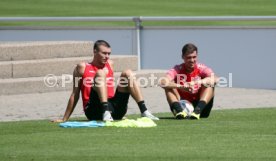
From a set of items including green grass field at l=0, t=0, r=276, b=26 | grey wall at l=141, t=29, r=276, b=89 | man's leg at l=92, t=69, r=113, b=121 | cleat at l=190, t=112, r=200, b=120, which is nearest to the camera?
man's leg at l=92, t=69, r=113, b=121

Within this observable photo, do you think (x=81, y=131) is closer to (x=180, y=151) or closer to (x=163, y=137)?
(x=163, y=137)

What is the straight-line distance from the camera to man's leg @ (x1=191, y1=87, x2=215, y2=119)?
14656 mm

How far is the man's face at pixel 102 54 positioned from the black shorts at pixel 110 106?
46cm

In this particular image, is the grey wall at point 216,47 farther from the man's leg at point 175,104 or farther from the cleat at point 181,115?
the cleat at point 181,115

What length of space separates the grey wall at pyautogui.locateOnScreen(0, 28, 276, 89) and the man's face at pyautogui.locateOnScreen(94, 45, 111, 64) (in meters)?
6.49

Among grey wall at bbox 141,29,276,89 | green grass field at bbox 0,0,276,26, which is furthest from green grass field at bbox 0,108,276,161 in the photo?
green grass field at bbox 0,0,276,26

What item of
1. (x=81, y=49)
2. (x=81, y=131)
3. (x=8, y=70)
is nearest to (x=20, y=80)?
(x=8, y=70)

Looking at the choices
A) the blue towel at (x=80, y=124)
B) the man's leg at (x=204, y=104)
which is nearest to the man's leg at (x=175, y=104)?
the man's leg at (x=204, y=104)

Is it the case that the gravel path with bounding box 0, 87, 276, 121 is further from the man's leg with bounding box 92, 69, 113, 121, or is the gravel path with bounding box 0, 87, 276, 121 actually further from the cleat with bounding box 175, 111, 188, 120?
the cleat with bounding box 175, 111, 188, 120

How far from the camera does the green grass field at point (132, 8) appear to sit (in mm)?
29516

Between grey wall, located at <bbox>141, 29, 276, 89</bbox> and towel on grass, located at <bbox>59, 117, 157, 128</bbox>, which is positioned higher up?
grey wall, located at <bbox>141, 29, 276, 89</bbox>

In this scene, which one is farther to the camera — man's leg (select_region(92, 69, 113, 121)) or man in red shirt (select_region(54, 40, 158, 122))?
man in red shirt (select_region(54, 40, 158, 122))

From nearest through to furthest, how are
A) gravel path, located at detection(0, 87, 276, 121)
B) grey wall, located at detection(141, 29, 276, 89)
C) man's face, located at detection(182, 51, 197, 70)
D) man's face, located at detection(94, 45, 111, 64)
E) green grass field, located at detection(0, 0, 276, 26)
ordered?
man's face, located at detection(94, 45, 111, 64) → man's face, located at detection(182, 51, 197, 70) → gravel path, located at detection(0, 87, 276, 121) → grey wall, located at detection(141, 29, 276, 89) → green grass field, located at detection(0, 0, 276, 26)

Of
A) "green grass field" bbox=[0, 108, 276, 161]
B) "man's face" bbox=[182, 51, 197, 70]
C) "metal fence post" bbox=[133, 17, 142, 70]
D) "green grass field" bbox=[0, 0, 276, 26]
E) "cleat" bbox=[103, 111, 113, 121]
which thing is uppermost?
"green grass field" bbox=[0, 0, 276, 26]
